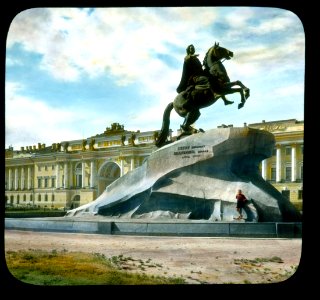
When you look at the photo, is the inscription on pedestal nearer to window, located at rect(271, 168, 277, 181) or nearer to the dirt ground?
the dirt ground

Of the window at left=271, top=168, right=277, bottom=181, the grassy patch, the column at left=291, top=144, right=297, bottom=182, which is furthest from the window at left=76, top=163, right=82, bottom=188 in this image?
the column at left=291, top=144, right=297, bottom=182

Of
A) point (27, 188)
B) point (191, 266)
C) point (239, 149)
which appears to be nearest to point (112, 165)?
point (27, 188)

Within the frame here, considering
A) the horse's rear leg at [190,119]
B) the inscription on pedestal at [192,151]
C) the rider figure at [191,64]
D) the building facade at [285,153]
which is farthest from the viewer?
the building facade at [285,153]

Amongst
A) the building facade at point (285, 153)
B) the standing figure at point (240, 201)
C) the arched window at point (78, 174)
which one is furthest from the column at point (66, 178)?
the building facade at point (285, 153)

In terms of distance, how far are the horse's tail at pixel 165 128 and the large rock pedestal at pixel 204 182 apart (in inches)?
33.9

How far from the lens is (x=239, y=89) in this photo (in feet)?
32.2

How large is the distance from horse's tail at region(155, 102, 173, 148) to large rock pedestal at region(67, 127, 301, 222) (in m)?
0.86

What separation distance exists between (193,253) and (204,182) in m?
3.13

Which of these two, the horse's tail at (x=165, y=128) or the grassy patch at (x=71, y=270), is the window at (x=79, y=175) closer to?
the horse's tail at (x=165, y=128)

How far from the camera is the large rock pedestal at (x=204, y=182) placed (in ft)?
28.6

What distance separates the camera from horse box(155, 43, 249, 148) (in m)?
9.70

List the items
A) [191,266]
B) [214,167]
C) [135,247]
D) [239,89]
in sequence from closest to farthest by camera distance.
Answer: [191,266] < [135,247] < [214,167] < [239,89]
